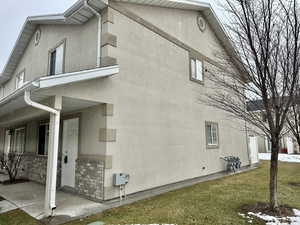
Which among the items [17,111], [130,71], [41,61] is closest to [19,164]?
[17,111]

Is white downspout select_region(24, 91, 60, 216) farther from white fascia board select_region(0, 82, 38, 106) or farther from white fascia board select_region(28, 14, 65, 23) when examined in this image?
white fascia board select_region(28, 14, 65, 23)

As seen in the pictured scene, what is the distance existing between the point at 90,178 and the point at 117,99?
2.52 metres

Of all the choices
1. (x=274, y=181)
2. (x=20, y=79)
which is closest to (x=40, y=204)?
(x=274, y=181)

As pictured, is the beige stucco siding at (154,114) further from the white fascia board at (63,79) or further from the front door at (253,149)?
the front door at (253,149)

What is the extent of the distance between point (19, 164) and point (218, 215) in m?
9.47

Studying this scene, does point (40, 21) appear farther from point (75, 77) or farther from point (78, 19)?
point (75, 77)

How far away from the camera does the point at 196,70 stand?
10773 mm

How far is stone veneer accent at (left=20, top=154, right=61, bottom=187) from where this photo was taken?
8486 millimetres

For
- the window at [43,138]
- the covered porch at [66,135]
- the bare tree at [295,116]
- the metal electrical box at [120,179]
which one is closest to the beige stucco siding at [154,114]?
the metal electrical box at [120,179]

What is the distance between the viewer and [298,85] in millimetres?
5430

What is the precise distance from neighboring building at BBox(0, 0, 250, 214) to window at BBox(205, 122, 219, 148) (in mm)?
54

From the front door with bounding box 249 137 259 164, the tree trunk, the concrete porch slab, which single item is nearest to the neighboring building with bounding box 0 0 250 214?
the concrete porch slab

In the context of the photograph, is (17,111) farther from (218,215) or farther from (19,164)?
(218,215)

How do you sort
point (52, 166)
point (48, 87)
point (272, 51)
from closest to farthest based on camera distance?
point (48, 87) < point (52, 166) < point (272, 51)
